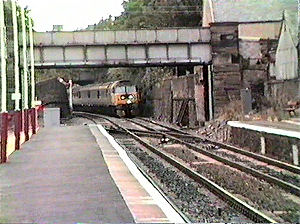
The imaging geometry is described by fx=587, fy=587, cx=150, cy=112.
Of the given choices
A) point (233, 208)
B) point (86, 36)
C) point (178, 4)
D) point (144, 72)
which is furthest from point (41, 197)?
point (144, 72)

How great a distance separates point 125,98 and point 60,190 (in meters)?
42.1

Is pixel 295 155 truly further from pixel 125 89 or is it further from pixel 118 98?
pixel 125 89

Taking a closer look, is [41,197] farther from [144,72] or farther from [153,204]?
[144,72]

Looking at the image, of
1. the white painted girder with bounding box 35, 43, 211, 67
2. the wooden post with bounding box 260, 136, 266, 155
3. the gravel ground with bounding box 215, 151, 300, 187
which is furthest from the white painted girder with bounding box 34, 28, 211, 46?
the gravel ground with bounding box 215, 151, 300, 187

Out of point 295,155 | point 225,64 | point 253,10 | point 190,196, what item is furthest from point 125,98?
point 190,196

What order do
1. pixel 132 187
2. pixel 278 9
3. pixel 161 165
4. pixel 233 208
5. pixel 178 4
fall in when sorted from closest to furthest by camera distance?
pixel 132 187, pixel 233 208, pixel 161 165, pixel 278 9, pixel 178 4

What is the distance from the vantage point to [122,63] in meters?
37.6

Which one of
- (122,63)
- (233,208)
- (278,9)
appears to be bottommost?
(233,208)

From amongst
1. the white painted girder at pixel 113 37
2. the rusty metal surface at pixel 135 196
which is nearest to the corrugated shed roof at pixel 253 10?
the white painted girder at pixel 113 37

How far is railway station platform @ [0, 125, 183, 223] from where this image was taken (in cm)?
746

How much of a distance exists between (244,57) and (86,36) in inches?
407

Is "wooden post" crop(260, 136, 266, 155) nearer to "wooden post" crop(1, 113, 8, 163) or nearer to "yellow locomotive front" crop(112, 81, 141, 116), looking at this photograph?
"wooden post" crop(1, 113, 8, 163)

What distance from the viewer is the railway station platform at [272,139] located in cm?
1761

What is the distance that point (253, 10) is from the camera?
40969 millimetres
